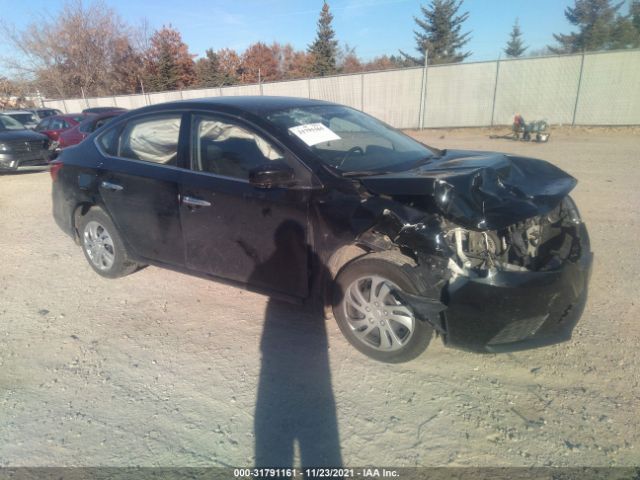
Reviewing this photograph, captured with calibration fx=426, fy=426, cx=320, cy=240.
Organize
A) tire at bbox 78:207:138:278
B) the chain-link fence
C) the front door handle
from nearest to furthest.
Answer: the front door handle, tire at bbox 78:207:138:278, the chain-link fence

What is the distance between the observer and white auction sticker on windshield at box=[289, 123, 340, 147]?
10.4 feet

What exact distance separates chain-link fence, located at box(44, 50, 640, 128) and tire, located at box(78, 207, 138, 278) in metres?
19.0

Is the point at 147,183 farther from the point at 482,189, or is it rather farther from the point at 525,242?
the point at 525,242

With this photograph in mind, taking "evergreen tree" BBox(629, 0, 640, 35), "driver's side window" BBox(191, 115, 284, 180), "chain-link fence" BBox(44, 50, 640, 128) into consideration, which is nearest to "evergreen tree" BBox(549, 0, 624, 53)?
"evergreen tree" BBox(629, 0, 640, 35)

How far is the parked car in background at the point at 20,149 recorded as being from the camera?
36.1ft

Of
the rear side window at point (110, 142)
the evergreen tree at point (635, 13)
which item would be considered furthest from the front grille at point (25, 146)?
the evergreen tree at point (635, 13)

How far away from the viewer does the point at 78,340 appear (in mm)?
3350

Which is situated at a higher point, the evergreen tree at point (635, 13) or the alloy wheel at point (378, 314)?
the evergreen tree at point (635, 13)

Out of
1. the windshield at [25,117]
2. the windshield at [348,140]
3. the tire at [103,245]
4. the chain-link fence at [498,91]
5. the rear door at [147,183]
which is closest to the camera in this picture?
the windshield at [348,140]

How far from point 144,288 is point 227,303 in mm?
992

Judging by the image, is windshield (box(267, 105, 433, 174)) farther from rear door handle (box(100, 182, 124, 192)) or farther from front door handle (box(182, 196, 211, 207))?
rear door handle (box(100, 182, 124, 192))

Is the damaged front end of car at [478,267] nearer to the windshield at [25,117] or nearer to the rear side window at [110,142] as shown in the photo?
the rear side window at [110,142]

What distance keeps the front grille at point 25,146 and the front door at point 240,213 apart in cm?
1040

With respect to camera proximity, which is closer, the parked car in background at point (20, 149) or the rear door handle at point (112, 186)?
the rear door handle at point (112, 186)
